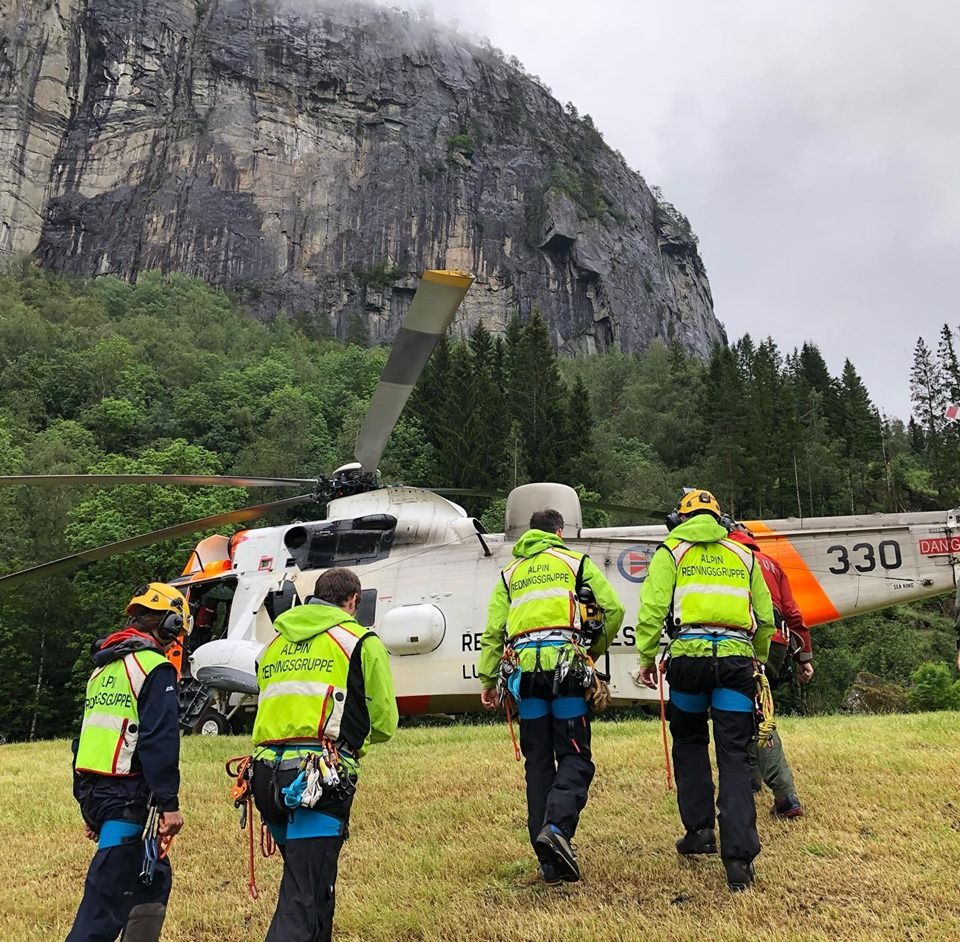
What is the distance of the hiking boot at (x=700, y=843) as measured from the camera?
492 cm

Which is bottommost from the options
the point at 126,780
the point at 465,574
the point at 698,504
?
the point at 126,780

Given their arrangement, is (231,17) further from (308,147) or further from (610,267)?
(610,267)

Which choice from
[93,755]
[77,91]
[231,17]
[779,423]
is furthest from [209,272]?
[93,755]

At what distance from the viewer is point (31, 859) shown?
6383 millimetres

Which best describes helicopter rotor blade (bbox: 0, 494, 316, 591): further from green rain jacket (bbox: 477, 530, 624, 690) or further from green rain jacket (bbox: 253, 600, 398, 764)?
green rain jacket (bbox: 253, 600, 398, 764)

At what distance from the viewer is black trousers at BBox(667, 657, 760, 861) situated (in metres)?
4.38

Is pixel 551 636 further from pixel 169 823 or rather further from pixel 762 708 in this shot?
pixel 169 823

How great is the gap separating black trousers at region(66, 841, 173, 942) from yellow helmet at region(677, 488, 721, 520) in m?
3.77

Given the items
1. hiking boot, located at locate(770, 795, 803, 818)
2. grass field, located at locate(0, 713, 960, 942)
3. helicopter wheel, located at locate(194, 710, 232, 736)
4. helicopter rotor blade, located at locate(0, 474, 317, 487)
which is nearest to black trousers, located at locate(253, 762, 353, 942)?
grass field, located at locate(0, 713, 960, 942)

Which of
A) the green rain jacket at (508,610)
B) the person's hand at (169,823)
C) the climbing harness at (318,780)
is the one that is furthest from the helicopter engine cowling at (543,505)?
the person's hand at (169,823)

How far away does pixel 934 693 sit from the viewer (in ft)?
49.6

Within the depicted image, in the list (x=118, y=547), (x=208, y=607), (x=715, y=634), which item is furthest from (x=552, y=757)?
(x=208, y=607)

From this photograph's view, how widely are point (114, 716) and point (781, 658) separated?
14.9ft

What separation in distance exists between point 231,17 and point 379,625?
132660 millimetres
